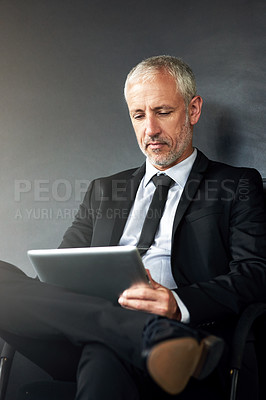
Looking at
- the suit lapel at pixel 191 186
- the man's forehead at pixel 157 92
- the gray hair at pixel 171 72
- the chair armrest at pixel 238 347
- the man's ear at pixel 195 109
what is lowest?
the chair armrest at pixel 238 347

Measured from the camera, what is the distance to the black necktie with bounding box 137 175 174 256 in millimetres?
2428

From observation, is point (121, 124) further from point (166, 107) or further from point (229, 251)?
point (229, 251)

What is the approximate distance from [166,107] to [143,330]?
1286 millimetres

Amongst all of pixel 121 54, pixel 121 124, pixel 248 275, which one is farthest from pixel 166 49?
pixel 248 275

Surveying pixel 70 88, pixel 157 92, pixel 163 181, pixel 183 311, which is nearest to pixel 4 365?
pixel 183 311

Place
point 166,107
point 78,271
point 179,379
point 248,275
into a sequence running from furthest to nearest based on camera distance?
point 166,107 → point 248,275 → point 78,271 → point 179,379

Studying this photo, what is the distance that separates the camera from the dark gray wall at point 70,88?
301 centimetres

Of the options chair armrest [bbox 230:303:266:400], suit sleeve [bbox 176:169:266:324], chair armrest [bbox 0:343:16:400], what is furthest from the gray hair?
chair armrest [bbox 0:343:16:400]

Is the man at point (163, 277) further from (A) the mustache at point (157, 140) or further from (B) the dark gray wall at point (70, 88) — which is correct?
(B) the dark gray wall at point (70, 88)

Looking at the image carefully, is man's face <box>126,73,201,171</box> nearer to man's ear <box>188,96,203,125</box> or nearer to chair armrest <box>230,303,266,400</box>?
man's ear <box>188,96,203,125</box>

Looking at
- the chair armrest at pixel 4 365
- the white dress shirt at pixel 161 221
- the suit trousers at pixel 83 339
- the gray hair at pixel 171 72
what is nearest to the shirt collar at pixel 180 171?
the white dress shirt at pixel 161 221

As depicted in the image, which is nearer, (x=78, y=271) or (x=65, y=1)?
(x=78, y=271)

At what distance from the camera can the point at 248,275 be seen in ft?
6.84

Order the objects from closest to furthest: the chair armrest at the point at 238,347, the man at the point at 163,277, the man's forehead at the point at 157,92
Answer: the man at the point at 163,277 < the chair armrest at the point at 238,347 < the man's forehead at the point at 157,92
